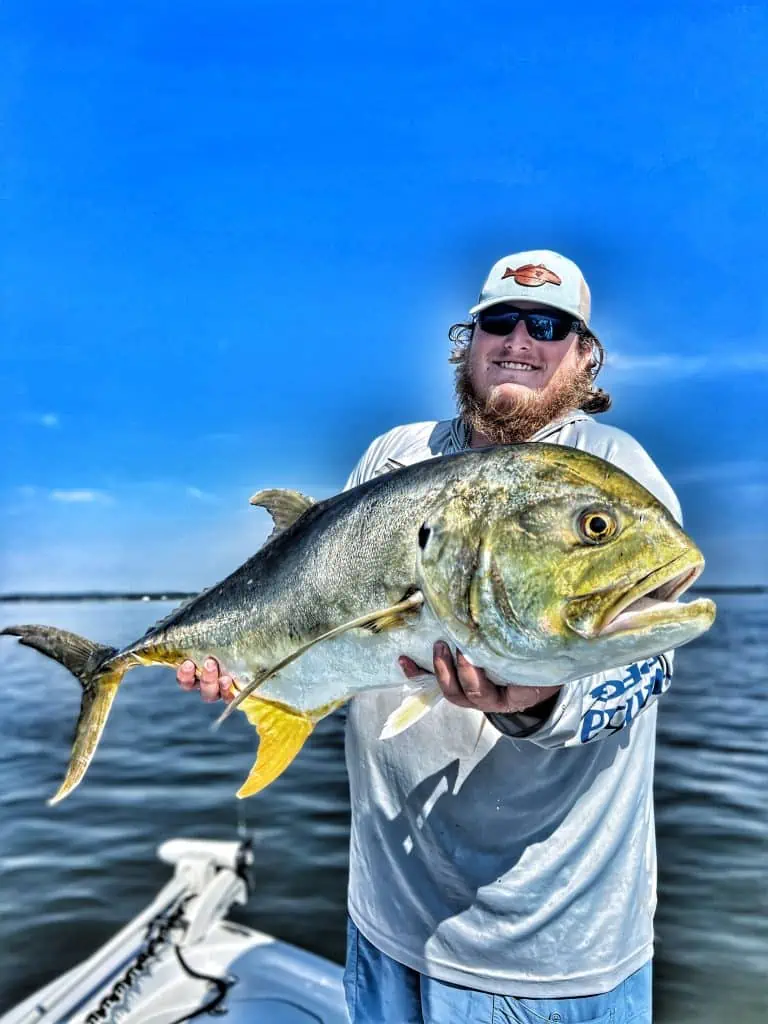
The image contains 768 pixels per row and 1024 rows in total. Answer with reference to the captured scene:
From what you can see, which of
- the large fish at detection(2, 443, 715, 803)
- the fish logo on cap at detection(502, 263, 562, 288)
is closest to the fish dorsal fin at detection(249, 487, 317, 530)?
the large fish at detection(2, 443, 715, 803)

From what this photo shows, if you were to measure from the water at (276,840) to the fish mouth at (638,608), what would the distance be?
6747 millimetres

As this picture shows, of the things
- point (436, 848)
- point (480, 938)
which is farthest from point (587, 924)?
point (436, 848)

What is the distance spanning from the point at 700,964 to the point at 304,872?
419cm

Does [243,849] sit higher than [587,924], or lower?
lower

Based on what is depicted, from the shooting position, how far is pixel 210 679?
2926 mm

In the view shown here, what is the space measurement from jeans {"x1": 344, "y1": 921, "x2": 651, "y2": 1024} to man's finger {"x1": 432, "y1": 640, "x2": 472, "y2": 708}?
1228 millimetres

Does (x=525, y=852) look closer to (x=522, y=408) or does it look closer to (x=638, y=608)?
(x=638, y=608)

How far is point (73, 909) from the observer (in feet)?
28.5

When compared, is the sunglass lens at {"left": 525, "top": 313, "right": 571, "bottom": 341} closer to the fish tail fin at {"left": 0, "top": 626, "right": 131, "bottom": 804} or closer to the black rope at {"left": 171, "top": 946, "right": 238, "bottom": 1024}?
the fish tail fin at {"left": 0, "top": 626, "right": 131, "bottom": 804}

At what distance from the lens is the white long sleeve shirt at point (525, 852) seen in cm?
269

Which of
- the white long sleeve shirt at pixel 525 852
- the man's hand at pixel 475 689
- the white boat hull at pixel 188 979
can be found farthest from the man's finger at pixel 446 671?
the white boat hull at pixel 188 979

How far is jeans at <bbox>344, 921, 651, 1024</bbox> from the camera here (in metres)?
2.71

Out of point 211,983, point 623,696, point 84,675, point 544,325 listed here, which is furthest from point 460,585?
point 211,983

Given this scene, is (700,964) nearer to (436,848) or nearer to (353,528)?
(436,848)
